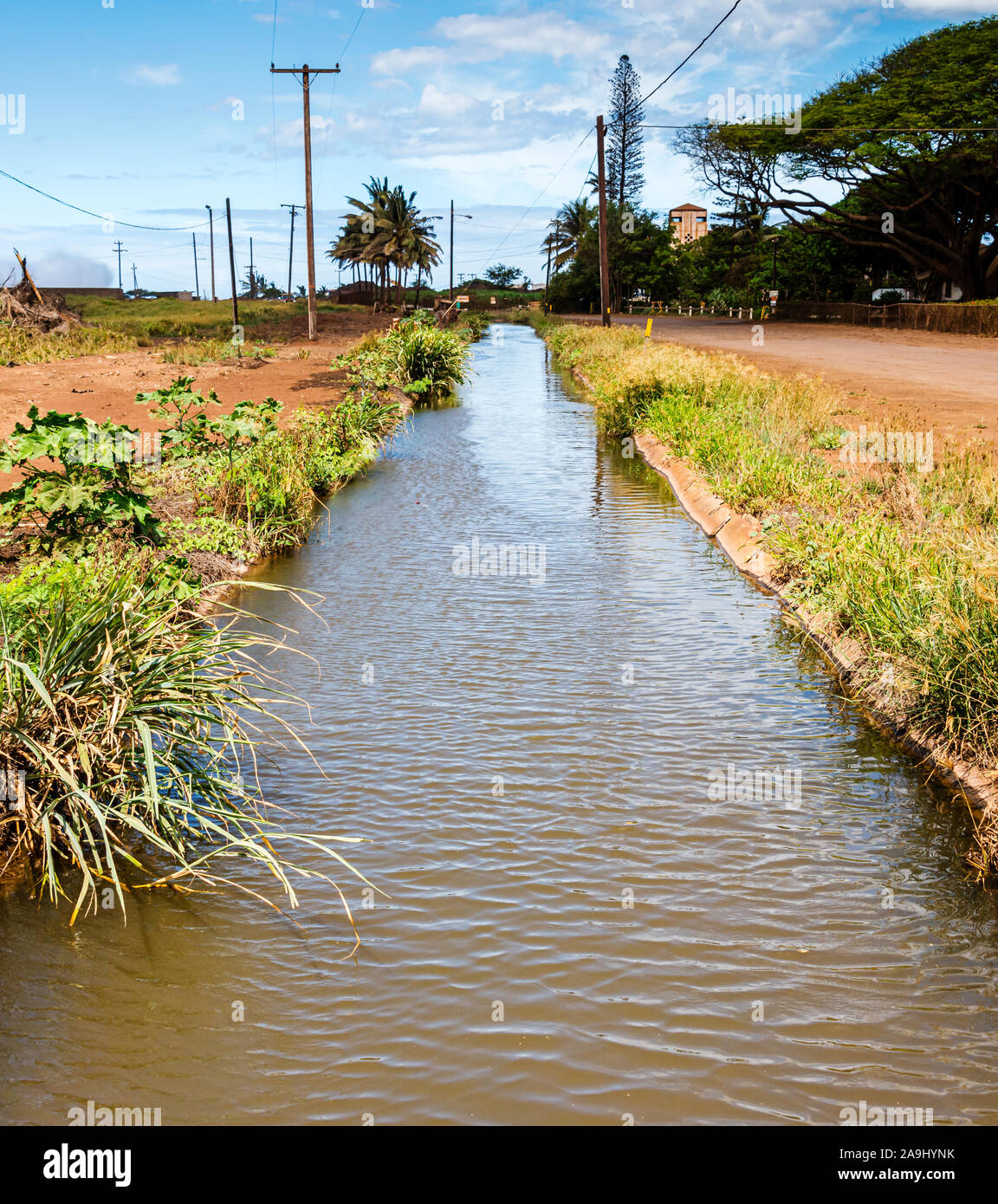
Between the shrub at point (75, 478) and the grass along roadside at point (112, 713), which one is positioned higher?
the shrub at point (75, 478)

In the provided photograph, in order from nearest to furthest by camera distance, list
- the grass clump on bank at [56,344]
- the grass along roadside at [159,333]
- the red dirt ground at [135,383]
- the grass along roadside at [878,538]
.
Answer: the grass along roadside at [878,538] < the red dirt ground at [135,383] < the grass clump on bank at [56,344] < the grass along roadside at [159,333]

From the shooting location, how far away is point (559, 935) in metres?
4.40

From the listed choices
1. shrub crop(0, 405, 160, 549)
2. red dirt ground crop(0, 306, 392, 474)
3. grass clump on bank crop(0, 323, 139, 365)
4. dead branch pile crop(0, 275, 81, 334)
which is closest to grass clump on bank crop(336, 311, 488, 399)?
red dirt ground crop(0, 306, 392, 474)

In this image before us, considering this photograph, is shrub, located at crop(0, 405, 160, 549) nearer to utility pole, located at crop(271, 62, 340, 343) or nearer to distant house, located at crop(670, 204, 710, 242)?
utility pole, located at crop(271, 62, 340, 343)

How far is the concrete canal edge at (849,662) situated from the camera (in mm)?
5715

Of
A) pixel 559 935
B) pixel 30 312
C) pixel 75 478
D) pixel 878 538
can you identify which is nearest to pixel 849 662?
pixel 878 538

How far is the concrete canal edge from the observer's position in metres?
5.71

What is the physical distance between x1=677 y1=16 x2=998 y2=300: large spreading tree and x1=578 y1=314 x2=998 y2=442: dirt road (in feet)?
20.0

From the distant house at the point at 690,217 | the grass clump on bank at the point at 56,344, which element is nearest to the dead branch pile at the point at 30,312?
the grass clump on bank at the point at 56,344

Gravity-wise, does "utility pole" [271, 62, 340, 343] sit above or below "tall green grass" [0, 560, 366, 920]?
above

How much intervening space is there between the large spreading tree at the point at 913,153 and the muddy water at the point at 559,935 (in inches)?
1568

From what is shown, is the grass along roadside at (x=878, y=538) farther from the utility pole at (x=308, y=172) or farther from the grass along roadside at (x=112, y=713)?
the utility pole at (x=308, y=172)
